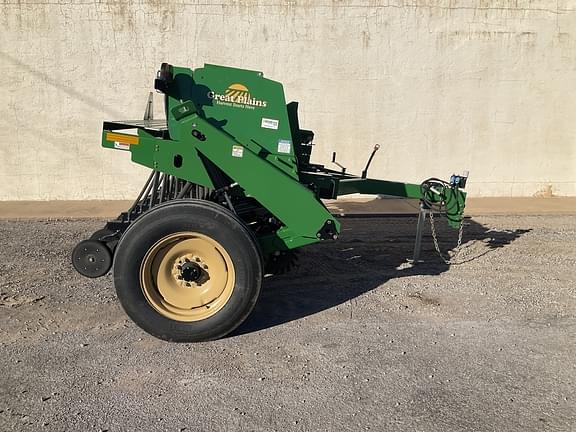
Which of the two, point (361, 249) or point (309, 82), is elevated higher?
point (309, 82)

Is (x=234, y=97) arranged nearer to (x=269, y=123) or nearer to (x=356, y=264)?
(x=269, y=123)

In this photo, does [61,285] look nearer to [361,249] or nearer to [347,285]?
[347,285]

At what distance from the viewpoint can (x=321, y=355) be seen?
3.97 m

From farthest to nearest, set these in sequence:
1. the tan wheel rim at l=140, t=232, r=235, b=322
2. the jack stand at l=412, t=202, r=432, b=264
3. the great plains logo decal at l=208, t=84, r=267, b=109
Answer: the jack stand at l=412, t=202, r=432, b=264
the great plains logo decal at l=208, t=84, r=267, b=109
the tan wheel rim at l=140, t=232, r=235, b=322

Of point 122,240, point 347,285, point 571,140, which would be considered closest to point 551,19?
point 571,140

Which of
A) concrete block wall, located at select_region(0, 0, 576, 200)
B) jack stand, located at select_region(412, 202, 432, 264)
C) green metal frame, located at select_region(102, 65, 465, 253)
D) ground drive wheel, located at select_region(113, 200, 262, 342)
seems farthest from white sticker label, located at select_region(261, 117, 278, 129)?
concrete block wall, located at select_region(0, 0, 576, 200)

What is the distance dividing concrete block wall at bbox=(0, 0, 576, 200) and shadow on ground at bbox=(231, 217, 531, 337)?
2.09 meters

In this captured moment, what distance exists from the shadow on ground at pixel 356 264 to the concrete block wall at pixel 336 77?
2.09 m

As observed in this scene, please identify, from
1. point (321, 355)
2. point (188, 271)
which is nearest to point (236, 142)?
point (188, 271)

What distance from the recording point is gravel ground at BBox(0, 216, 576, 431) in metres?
3.25

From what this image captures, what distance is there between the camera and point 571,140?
32.1 ft

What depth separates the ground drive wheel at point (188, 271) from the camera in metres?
4.01

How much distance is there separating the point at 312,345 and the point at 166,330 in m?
1.06

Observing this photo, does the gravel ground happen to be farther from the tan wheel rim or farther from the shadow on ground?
the tan wheel rim
